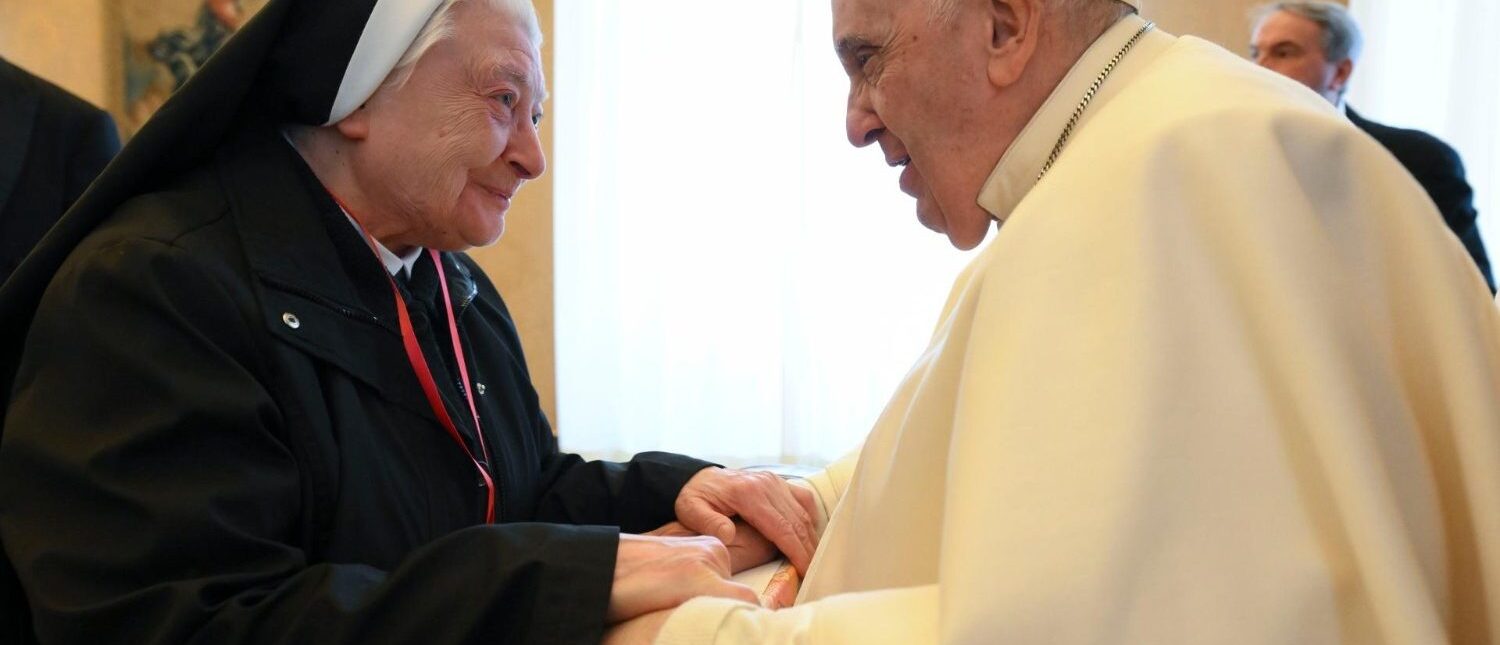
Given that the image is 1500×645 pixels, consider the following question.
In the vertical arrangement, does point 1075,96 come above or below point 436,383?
above

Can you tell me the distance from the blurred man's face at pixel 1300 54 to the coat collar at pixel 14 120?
4.12 meters

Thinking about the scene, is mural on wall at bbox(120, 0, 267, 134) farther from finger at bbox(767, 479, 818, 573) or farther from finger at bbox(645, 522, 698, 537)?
finger at bbox(767, 479, 818, 573)

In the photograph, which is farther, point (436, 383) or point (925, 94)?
point (436, 383)

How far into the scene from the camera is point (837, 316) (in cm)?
719

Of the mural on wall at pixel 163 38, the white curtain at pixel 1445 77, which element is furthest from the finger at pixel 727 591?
the mural on wall at pixel 163 38

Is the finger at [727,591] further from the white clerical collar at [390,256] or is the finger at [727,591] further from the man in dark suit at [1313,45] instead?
the man in dark suit at [1313,45]

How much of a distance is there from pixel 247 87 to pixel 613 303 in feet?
18.4

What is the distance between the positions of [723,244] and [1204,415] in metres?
6.21

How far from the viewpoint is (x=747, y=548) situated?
2.07 metres

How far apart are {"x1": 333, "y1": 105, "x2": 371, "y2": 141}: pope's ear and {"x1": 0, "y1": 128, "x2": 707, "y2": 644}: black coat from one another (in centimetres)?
13

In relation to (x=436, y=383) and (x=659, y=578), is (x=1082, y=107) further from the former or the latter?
(x=436, y=383)

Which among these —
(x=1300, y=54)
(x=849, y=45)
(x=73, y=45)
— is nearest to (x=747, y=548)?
(x=849, y=45)

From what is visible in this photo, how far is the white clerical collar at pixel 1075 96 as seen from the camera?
155cm

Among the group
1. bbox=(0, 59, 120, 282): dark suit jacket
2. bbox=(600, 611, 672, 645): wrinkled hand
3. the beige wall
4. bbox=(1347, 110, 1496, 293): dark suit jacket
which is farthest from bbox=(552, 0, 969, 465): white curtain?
bbox=(600, 611, 672, 645): wrinkled hand
